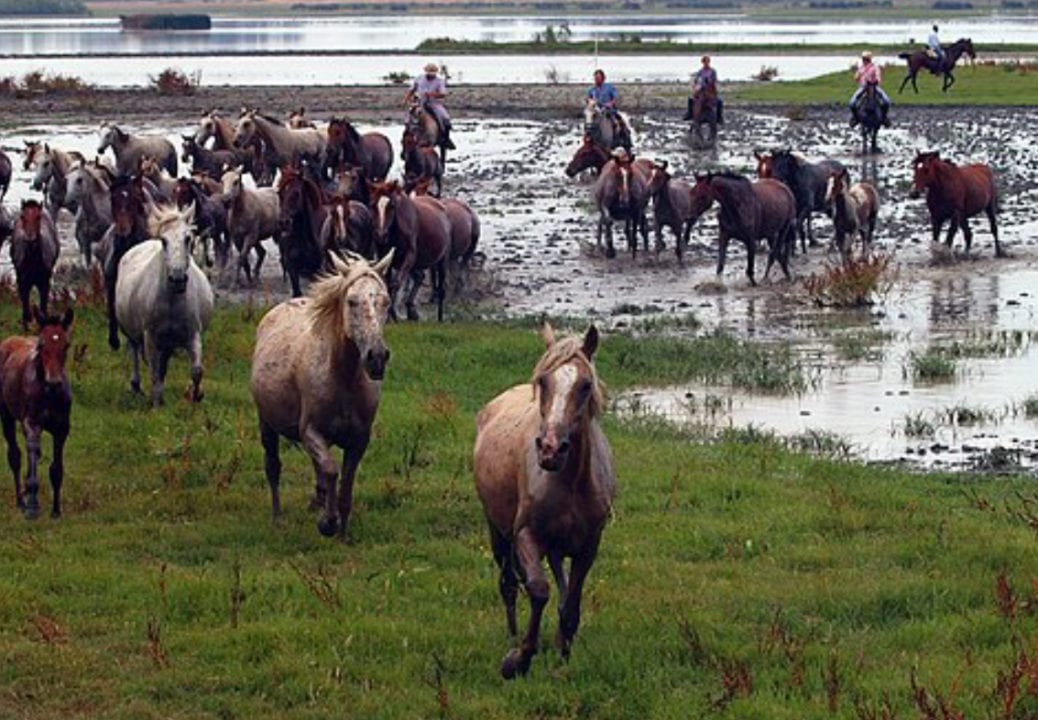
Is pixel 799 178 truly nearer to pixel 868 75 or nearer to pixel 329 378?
pixel 868 75

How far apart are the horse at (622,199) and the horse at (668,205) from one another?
0.54ft

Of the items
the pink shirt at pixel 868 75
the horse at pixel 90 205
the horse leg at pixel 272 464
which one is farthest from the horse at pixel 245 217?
the pink shirt at pixel 868 75

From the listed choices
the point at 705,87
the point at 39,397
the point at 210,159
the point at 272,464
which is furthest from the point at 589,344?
the point at 705,87

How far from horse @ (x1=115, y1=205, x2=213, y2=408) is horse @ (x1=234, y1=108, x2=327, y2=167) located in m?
14.2

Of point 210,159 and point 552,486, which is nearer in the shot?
point 552,486

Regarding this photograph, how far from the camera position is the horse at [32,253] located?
18.6 m

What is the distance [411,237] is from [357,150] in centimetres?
922

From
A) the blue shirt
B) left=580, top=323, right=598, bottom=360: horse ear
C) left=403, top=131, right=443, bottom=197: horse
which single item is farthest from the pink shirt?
left=580, top=323, right=598, bottom=360: horse ear

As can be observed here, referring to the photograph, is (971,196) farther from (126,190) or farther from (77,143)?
(77,143)

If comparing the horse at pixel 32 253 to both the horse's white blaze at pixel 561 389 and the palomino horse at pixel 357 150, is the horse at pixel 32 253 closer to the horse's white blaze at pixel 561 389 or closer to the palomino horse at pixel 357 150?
the palomino horse at pixel 357 150

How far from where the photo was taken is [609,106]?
37.2 meters

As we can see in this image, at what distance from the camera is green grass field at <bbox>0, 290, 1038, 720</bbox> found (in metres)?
8.79

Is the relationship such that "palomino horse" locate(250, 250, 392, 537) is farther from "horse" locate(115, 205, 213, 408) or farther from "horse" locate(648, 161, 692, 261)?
"horse" locate(648, 161, 692, 261)

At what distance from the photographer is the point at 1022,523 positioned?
468 inches
